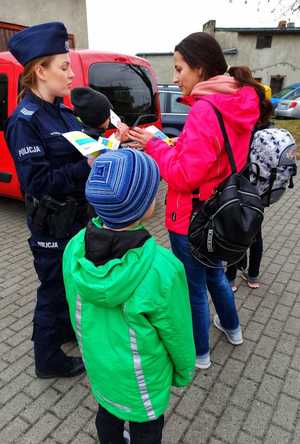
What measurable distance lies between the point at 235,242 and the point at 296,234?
324 centimetres

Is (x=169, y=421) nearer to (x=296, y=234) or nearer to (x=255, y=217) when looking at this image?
(x=255, y=217)

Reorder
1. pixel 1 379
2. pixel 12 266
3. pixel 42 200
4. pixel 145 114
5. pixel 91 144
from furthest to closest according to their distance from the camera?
1. pixel 145 114
2. pixel 12 266
3. pixel 1 379
4. pixel 42 200
5. pixel 91 144

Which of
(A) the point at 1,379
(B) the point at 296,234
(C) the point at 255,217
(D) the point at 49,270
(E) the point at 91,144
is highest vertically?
(E) the point at 91,144

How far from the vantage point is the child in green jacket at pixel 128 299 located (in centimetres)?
116

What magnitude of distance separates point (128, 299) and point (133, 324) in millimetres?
102

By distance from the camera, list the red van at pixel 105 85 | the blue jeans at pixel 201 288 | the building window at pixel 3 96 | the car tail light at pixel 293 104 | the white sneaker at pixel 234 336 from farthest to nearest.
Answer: the car tail light at pixel 293 104 < the building window at pixel 3 96 < the red van at pixel 105 85 < the white sneaker at pixel 234 336 < the blue jeans at pixel 201 288

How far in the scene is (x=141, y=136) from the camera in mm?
1949

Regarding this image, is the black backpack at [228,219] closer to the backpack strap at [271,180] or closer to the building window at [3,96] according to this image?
the backpack strap at [271,180]

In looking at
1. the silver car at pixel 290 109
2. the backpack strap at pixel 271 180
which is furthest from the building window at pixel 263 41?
the backpack strap at pixel 271 180

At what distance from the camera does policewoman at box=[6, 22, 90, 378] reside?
1.73 m

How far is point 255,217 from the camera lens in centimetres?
170

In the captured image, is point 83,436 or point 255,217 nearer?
point 255,217

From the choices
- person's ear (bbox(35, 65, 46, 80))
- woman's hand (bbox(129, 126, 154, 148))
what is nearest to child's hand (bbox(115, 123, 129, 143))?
woman's hand (bbox(129, 126, 154, 148))

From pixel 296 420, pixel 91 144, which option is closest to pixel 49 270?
pixel 91 144
